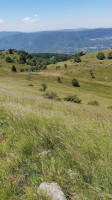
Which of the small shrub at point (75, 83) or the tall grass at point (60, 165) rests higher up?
the tall grass at point (60, 165)

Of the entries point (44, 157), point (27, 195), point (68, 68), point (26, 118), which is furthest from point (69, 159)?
point (68, 68)

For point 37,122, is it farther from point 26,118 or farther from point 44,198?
point 44,198

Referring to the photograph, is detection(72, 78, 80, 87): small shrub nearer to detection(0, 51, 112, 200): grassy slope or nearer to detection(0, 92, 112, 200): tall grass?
detection(0, 51, 112, 200): grassy slope

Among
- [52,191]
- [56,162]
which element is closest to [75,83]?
[56,162]

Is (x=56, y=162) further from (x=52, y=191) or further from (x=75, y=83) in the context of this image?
(x=75, y=83)

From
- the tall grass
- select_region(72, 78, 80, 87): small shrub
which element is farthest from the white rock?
select_region(72, 78, 80, 87): small shrub

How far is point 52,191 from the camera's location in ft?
7.02

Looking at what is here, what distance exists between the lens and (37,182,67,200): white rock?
2.07 meters

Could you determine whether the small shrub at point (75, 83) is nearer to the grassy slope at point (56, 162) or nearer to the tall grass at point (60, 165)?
the grassy slope at point (56, 162)

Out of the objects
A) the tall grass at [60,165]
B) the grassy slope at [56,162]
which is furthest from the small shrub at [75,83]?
the tall grass at [60,165]

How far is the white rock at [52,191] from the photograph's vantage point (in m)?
2.07

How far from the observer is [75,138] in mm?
3240

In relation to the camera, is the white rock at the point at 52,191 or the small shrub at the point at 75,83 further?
the small shrub at the point at 75,83

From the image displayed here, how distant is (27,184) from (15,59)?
180 meters
